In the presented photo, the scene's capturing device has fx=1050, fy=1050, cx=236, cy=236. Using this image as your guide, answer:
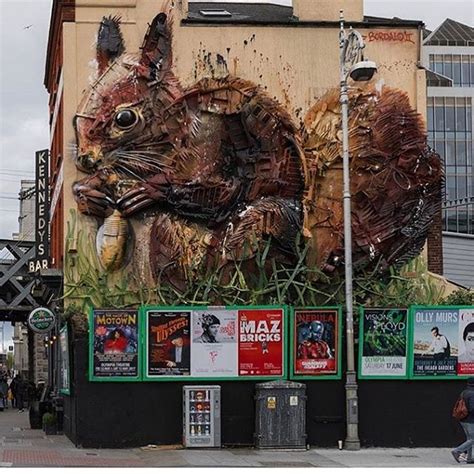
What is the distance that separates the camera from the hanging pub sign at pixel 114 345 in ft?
75.0

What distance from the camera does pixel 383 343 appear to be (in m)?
23.5

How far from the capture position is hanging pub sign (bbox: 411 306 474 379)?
23.5m

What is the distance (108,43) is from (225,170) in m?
4.20

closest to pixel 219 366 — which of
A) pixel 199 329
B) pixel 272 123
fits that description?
pixel 199 329

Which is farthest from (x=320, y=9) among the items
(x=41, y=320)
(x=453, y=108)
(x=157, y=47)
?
(x=453, y=108)

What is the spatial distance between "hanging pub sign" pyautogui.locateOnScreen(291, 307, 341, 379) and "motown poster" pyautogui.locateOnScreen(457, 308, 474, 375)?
2.74m

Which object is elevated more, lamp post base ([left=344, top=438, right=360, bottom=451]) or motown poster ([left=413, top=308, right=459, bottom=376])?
motown poster ([left=413, top=308, right=459, bottom=376])

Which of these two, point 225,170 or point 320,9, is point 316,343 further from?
point 320,9

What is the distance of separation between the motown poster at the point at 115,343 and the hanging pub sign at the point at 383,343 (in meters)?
5.06

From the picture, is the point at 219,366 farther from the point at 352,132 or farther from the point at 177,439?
the point at 352,132

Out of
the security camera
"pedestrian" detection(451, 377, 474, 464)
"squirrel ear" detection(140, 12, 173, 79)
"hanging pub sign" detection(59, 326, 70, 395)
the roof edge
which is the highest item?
the roof edge

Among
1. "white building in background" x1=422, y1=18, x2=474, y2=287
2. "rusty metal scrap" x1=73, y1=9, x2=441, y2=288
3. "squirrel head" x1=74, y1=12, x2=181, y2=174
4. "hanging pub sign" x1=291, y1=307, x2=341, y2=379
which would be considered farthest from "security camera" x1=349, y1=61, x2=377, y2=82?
"white building in background" x1=422, y1=18, x2=474, y2=287

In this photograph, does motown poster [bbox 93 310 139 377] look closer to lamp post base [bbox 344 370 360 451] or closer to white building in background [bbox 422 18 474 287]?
lamp post base [bbox 344 370 360 451]

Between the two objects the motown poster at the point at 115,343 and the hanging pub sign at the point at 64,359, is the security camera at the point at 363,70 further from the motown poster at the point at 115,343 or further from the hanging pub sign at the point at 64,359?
the hanging pub sign at the point at 64,359
